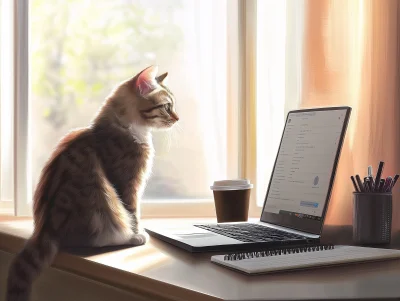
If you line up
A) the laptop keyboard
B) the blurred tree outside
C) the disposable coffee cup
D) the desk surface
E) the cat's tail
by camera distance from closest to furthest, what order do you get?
the desk surface < the cat's tail < the laptop keyboard < the disposable coffee cup < the blurred tree outside

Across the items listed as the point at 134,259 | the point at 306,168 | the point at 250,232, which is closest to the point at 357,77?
the point at 306,168

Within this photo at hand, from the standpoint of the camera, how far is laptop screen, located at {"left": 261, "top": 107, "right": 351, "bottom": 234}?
4.24 ft

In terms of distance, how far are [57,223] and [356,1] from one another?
873 mm

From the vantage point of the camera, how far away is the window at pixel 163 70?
5.99 feet

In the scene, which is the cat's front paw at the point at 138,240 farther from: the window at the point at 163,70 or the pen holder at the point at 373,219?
the window at the point at 163,70

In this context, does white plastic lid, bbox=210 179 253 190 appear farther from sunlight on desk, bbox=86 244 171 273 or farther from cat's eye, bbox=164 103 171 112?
sunlight on desk, bbox=86 244 171 273

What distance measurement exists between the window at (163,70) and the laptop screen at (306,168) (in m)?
0.33

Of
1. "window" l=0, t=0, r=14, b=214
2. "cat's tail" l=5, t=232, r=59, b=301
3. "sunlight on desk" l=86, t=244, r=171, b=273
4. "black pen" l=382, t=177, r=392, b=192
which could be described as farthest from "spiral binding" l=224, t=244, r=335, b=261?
"window" l=0, t=0, r=14, b=214

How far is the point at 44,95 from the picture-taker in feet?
6.06

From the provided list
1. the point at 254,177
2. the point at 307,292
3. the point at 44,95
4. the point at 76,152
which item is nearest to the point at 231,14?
the point at 254,177

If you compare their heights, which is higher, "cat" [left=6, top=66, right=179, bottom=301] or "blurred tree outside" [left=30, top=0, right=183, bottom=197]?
"blurred tree outside" [left=30, top=0, right=183, bottom=197]

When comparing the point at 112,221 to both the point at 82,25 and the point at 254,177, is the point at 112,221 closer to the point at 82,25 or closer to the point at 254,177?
the point at 254,177

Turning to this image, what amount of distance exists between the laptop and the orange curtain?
10 cm

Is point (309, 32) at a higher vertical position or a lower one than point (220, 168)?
higher
